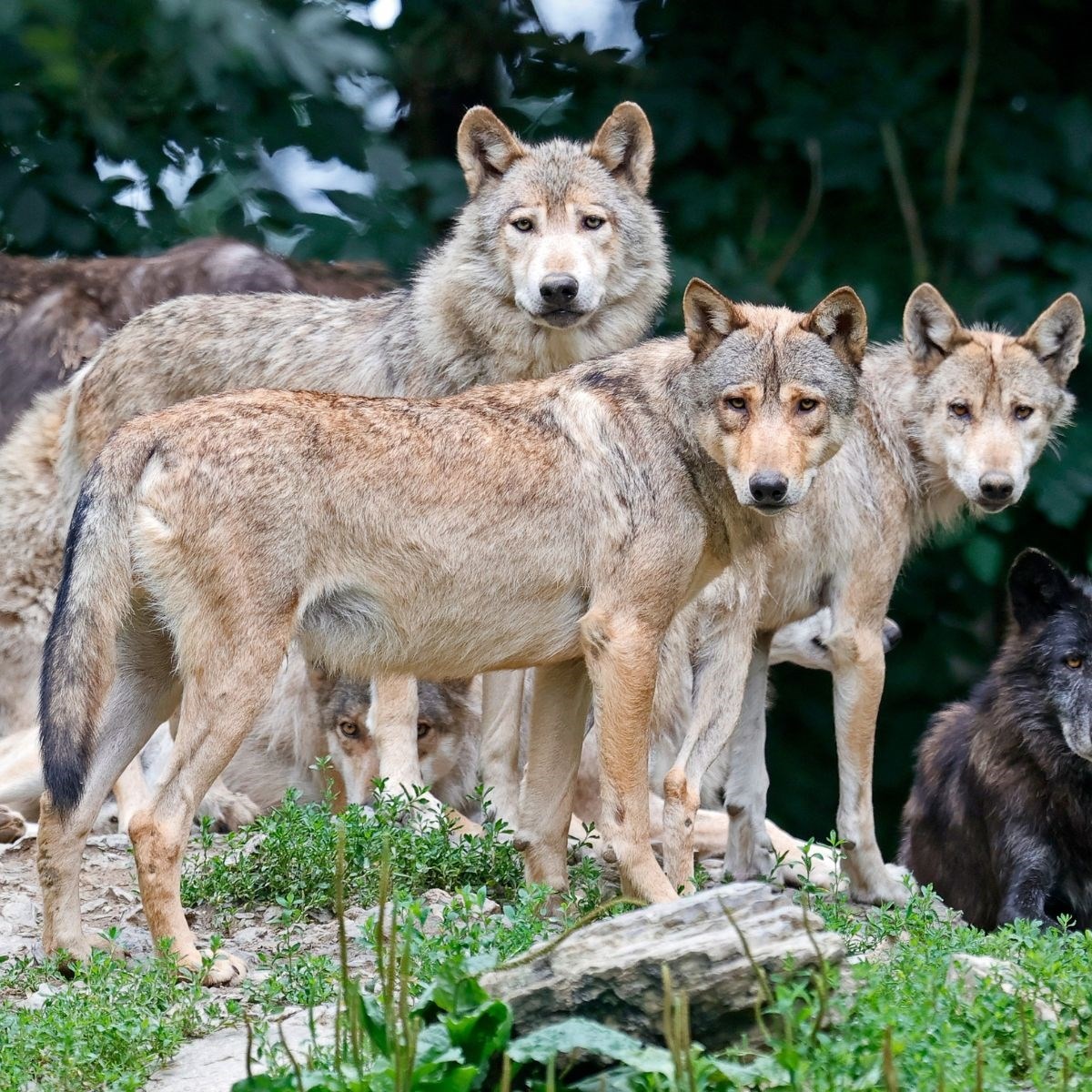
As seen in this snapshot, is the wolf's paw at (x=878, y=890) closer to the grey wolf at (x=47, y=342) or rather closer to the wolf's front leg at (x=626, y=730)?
the wolf's front leg at (x=626, y=730)

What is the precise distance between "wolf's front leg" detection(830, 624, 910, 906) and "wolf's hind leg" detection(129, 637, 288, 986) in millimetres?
2802

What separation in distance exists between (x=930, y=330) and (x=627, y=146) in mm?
1577

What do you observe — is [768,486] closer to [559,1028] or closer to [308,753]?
[559,1028]

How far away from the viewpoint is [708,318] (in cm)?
534

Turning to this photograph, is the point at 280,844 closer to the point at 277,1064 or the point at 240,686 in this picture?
the point at 240,686

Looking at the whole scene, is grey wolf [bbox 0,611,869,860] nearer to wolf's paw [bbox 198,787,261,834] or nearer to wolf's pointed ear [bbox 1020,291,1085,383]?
wolf's paw [bbox 198,787,261,834]

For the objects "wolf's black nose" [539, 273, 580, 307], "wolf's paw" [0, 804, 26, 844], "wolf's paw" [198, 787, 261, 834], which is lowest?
"wolf's paw" [198, 787, 261, 834]

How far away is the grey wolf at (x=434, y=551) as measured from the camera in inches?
183

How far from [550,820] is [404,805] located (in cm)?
55

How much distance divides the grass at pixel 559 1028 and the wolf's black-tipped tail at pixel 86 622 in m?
0.60

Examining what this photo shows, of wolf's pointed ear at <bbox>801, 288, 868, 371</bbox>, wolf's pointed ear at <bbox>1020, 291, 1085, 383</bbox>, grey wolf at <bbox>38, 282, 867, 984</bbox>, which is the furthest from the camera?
wolf's pointed ear at <bbox>1020, 291, 1085, 383</bbox>

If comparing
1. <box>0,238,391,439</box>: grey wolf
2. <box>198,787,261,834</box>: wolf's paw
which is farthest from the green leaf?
<box>0,238,391,439</box>: grey wolf

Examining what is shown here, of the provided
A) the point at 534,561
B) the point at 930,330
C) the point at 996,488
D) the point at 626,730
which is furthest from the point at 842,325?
the point at 930,330

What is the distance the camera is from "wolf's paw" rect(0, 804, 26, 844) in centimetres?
636
